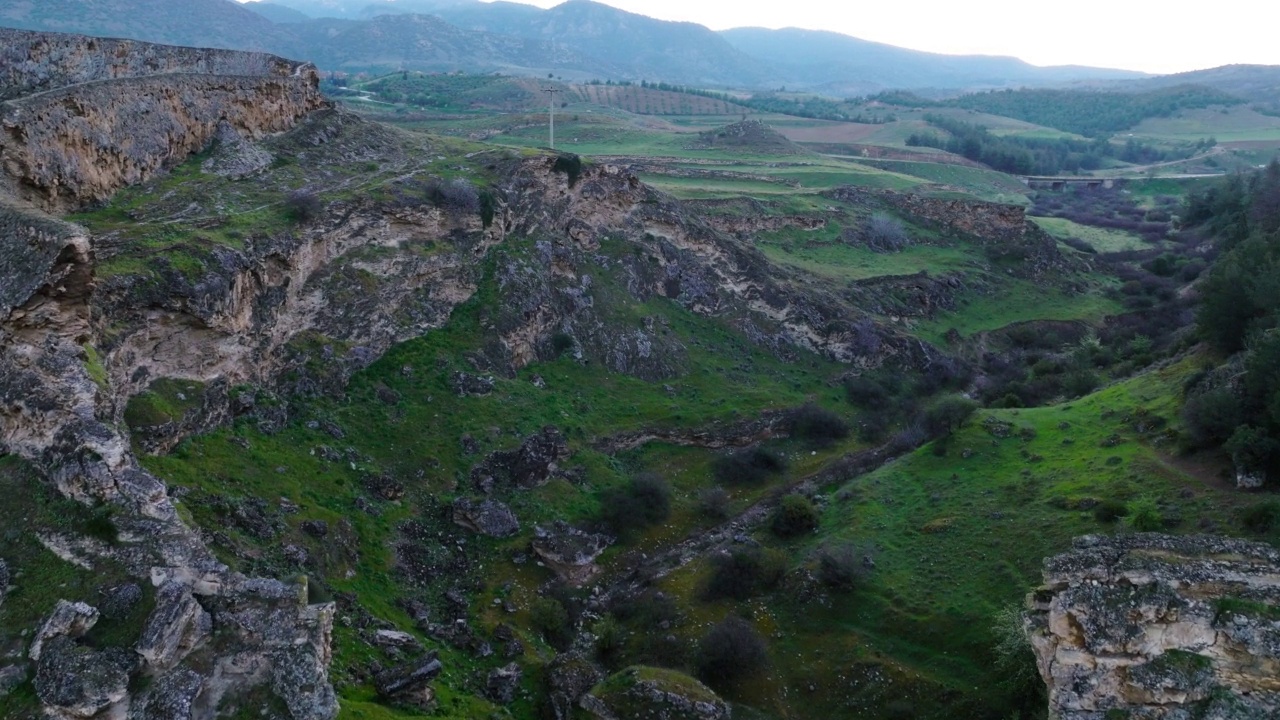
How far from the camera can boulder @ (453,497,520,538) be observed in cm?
3284

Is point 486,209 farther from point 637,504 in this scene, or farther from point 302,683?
point 302,683

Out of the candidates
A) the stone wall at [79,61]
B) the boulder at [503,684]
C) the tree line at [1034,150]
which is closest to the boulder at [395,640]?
the boulder at [503,684]

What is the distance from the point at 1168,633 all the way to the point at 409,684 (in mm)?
17795

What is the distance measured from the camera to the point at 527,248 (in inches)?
1859

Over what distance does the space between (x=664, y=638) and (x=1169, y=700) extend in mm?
15366

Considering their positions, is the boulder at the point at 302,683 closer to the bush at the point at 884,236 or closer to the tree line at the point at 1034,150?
the bush at the point at 884,236

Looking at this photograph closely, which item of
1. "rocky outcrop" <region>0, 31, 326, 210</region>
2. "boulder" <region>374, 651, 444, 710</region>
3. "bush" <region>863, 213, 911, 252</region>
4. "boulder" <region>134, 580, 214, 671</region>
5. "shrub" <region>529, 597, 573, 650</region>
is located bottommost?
"shrub" <region>529, 597, 573, 650</region>

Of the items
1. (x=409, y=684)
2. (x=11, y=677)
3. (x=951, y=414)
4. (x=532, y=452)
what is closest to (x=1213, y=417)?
(x=951, y=414)

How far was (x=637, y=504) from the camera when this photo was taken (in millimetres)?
35906

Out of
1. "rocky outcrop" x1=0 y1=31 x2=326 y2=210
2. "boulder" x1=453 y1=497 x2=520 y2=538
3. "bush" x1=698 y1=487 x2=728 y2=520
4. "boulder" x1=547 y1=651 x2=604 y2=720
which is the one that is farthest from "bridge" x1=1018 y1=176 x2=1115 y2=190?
"boulder" x1=547 y1=651 x2=604 y2=720

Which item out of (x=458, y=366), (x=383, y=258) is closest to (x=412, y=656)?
(x=458, y=366)

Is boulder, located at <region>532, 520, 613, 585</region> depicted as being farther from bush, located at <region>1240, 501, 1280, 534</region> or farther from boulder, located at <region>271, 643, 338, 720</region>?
bush, located at <region>1240, 501, 1280, 534</region>

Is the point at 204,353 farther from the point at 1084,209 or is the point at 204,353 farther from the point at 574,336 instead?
the point at 1084,209

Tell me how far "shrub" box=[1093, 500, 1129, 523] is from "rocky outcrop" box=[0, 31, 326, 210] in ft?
123
